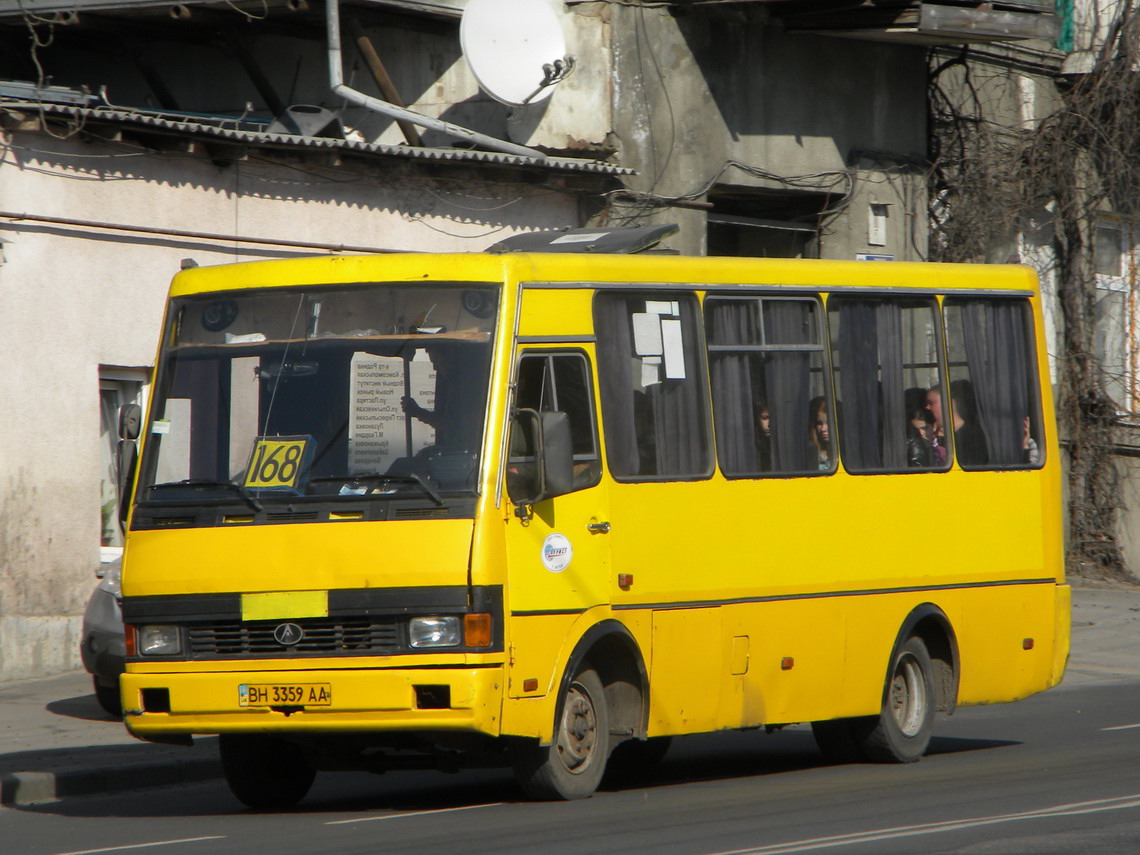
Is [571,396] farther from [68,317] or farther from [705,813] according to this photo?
[68,317]

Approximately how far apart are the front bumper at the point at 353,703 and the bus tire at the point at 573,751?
0.55 meters

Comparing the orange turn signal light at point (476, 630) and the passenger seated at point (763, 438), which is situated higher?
the passenger seated at point (763, 438)

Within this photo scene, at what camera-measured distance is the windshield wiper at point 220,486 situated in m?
8.33

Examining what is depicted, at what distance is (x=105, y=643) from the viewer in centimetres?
1150

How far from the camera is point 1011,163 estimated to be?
69.5 feet

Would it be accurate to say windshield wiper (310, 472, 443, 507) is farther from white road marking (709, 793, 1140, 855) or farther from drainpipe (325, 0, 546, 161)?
drainpipe (325, 0, 546, 161)

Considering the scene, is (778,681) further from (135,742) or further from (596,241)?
(135,742)

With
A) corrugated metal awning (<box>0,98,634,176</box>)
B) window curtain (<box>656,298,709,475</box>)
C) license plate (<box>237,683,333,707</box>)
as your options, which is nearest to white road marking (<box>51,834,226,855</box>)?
license plate (<box>237,683,333,707</box>)

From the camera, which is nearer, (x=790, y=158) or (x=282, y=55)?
(x=282, y=55)

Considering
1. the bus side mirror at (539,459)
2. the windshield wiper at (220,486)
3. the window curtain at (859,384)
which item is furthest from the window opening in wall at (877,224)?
the windshield wiper at (220,486)

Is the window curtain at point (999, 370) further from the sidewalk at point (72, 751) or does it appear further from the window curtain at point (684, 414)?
the sidewalk at point (72, 751)

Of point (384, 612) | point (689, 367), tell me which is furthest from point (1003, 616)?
point (384, 612)

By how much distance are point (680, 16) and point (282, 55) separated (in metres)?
3.87

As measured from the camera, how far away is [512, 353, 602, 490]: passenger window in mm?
8469
